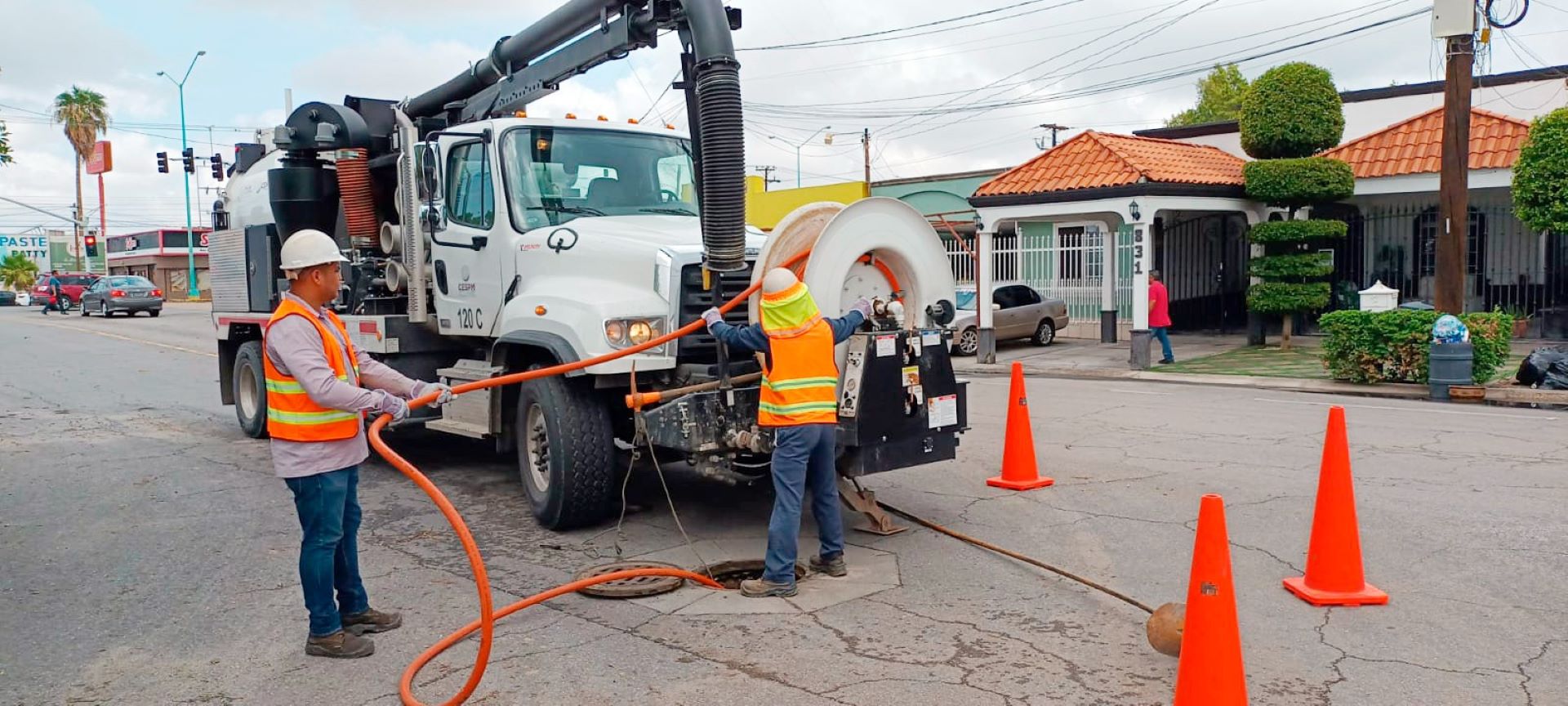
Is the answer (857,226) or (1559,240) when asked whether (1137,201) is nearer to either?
(1559,240)

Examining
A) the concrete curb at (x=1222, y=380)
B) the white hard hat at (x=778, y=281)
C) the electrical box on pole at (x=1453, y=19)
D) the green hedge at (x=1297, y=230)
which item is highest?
the electrical box on pole at (x=1453, y=19)

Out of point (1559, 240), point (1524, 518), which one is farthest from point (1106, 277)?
point (1524, 518)

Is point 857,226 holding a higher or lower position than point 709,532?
higher

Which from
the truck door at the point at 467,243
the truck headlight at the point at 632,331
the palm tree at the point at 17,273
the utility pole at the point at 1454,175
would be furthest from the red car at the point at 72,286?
the utility pole at the point at 1454,175

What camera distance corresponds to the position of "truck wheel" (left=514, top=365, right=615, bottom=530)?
6.77 metres

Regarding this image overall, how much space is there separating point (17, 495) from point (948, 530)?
276 inches

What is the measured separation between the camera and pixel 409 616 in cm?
552

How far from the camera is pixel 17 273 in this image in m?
70.9

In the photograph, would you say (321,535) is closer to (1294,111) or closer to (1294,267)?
(1294,267)

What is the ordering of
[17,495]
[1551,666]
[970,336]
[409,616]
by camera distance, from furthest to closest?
[970,336]
[17,495]
[409,616]
[1551,666]

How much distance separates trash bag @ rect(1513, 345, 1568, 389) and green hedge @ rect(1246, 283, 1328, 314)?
556cm

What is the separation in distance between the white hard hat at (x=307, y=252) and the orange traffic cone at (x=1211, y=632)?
3717 mm

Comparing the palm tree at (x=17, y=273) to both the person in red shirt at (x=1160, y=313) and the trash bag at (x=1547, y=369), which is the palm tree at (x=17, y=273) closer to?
the person in red shirt at (x=1160, y=313)

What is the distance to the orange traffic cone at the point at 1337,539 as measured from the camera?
543 cm
